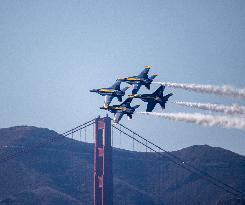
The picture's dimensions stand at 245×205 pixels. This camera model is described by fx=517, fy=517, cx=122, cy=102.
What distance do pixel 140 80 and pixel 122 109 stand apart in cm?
726

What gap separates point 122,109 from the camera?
93750mm

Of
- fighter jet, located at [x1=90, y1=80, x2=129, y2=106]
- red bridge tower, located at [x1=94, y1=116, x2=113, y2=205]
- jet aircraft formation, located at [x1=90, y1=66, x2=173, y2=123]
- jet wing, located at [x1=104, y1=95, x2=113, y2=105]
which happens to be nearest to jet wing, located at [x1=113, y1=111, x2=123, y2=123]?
jet aircraft formation, located at [x1=90, y1=66, x2=173, y2=123]

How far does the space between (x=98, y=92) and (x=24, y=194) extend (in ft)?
365

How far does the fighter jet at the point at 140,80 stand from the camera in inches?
3509

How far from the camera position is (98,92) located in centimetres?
9744

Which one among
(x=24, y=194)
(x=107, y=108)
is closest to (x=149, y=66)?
(x=107, y=108)

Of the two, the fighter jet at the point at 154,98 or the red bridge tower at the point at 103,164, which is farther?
the red bridge tower at the point at 103,164

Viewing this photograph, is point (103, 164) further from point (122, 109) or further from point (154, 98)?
point (154, 98)

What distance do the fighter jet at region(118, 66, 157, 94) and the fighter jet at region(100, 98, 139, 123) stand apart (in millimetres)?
3292

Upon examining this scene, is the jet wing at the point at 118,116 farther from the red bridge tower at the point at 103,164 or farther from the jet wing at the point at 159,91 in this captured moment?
the red bridge tower at the point at 103,164

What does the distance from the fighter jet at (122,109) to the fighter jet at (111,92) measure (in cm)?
159

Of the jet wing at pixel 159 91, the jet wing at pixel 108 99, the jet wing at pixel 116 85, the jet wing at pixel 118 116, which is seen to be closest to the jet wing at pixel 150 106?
the jet wing at pixel 159 91

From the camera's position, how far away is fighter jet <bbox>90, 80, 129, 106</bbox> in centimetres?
9362

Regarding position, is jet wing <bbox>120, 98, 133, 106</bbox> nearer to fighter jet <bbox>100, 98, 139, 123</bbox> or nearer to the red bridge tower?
fighter jet <bbox>100, 98, 139, 123</bbox>
